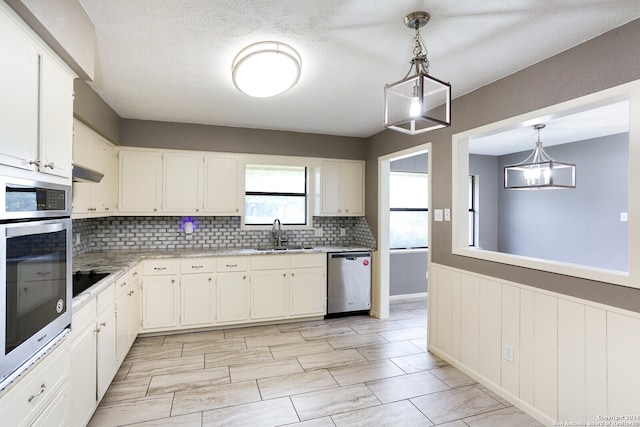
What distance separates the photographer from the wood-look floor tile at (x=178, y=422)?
212cm

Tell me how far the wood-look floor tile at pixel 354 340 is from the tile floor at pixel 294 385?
0.01 meters

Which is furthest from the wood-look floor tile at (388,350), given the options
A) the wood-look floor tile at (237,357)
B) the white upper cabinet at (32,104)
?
the white upper cabinet at (32,104)

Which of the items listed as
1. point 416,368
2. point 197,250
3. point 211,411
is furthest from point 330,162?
point 211,411

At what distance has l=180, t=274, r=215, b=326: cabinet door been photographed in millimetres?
3676

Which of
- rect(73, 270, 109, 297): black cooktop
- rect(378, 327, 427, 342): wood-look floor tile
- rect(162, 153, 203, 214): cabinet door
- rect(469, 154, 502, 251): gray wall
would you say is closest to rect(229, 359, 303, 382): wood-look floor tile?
rect(378, 327, 427, 342): wood-look floor tile

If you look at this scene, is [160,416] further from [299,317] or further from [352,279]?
[352,279]

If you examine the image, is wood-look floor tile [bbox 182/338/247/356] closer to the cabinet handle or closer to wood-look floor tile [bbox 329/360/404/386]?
wood-look floor tile [bbox 329/360/404/386]

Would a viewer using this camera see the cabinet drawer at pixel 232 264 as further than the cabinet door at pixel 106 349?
Yes

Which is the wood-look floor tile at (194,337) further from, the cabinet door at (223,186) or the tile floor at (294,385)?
the cabinet door at (223,186)

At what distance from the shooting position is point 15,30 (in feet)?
4.00

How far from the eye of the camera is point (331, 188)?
15.0 ft

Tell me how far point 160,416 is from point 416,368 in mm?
2038

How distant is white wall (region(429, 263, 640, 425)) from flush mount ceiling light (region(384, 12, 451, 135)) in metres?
1.41

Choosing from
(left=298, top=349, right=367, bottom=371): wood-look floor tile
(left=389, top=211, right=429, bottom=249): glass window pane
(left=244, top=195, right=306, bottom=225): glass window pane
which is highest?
(left=244, top=195, right=306, bottom=225): glass window pane
